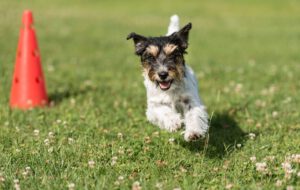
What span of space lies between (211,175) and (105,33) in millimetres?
22576

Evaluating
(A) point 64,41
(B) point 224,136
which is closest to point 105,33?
(A) point 64,41

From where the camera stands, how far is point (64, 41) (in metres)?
25.3

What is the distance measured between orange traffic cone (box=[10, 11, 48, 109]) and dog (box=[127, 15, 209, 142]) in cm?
350

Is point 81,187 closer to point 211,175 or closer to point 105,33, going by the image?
point 211,175

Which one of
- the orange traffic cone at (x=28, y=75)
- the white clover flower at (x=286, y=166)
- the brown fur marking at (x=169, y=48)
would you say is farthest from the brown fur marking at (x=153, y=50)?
the orange traffic cone at (x=28, y=75)

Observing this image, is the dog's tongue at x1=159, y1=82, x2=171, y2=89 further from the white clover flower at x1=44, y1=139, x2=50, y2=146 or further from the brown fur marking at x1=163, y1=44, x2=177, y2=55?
the white clover flower at x1=44, y1=139, x2=50, y2=146

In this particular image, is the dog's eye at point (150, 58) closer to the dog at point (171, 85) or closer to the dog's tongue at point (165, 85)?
the dog at point (171, 85)

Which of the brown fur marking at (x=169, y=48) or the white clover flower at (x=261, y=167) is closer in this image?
the white clover flower at (x=261, y=167)

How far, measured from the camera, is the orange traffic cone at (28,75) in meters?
11.6

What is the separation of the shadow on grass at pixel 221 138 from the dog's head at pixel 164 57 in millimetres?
969

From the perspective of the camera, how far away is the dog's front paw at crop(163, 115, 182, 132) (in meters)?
8.34

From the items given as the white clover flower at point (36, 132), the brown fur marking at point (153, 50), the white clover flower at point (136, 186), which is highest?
the brown fur marking at point (153, 50)

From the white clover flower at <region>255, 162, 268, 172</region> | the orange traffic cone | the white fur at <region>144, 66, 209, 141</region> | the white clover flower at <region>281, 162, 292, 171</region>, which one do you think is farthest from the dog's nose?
the orange traffic cone

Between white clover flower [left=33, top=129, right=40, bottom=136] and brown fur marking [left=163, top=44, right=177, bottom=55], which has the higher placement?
brown fur marking [left=163, top=44, right=177, bottom=55]
